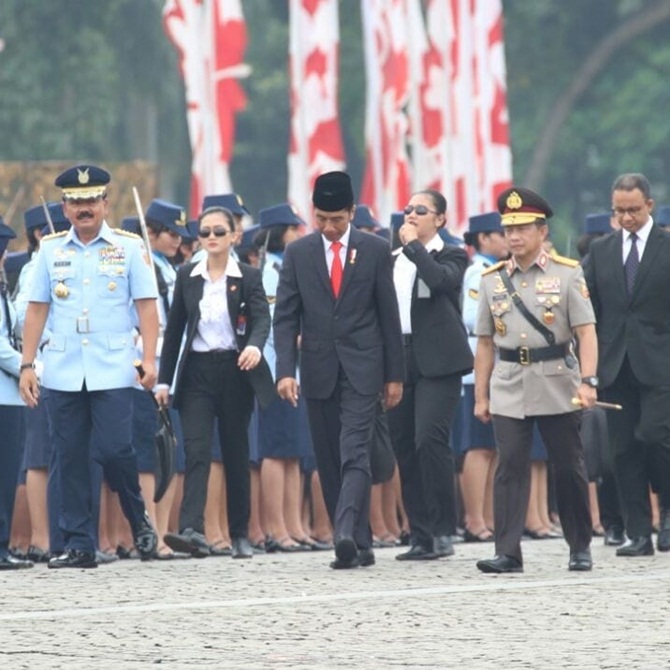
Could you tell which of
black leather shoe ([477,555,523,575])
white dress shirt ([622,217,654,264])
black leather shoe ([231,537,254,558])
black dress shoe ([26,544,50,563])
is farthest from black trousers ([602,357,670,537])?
black dress shoe ([26,544,50,563])

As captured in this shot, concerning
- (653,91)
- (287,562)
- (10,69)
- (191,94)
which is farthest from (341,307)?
(653,91)

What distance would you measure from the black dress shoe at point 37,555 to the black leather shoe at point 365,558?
6.01 feet

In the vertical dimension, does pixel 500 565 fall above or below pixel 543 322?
below

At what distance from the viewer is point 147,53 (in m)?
51.3

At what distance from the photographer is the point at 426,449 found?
13820 millimetres

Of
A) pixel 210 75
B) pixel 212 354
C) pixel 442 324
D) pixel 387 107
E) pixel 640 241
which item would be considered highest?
pixel 387 107

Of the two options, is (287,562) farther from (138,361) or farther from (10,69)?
(10,69)

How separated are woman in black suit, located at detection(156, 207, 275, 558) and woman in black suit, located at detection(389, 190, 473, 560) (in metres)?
0.76

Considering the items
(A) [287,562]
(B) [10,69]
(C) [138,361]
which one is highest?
(B) [10,69]

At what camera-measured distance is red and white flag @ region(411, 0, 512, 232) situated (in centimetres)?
2833

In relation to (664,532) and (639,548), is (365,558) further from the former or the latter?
(664,532)

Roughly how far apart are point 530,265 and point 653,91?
42358mm

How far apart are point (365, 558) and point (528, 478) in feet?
2.98

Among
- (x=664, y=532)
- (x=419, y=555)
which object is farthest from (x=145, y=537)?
(x=664, y=532)
